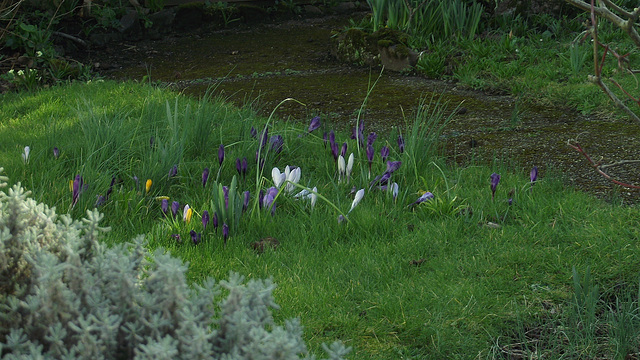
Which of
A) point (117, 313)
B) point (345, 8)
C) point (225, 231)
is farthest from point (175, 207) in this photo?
point (345, 8)

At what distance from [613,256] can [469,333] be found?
80 cm

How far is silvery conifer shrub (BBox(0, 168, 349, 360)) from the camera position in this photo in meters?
1.15

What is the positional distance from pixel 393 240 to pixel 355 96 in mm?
2637

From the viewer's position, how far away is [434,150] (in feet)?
11.7

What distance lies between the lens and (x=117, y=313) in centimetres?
126

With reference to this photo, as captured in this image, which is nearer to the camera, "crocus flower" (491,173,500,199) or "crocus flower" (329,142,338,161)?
"crocus flower" (491,173,500,199)

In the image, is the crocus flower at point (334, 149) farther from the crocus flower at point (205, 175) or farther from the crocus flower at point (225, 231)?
the crocus flower at point (225, 231)

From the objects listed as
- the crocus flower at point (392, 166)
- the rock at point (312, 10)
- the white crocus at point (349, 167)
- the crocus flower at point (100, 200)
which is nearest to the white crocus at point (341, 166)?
the white crocus at point (349, 167)

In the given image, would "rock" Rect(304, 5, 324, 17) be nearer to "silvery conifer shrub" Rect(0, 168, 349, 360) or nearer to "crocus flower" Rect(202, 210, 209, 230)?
"crocus flower" Rect(202, 210, 209, 230)

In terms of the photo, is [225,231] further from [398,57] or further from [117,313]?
[398,57]

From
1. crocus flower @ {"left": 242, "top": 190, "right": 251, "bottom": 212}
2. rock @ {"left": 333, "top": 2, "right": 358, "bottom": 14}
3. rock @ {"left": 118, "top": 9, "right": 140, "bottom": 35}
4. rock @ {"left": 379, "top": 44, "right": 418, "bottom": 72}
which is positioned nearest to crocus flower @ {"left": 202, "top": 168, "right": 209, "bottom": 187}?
crocus flower @ {"left": 242, "top": 190, "right": 251, "bottom": 212}

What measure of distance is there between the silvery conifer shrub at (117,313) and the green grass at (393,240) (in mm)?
814

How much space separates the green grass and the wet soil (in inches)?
16.9

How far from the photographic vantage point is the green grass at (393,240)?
2217mm
